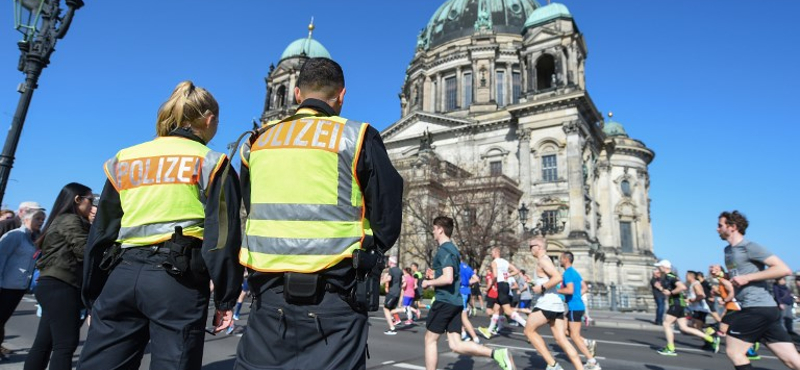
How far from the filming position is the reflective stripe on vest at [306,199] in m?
2.03

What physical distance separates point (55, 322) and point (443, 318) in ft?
12.4

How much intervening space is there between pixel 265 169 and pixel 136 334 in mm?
Result: 1246

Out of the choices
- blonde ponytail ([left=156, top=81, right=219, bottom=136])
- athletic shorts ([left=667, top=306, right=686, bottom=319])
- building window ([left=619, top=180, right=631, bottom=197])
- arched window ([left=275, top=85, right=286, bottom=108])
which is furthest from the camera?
arched window ([left=275, top=85, right=286, bottom=108])

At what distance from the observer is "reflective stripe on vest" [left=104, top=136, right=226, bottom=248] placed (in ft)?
8.45

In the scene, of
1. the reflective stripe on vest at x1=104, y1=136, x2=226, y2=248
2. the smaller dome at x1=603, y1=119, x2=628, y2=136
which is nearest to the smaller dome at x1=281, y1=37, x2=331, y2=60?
the smaller dome at x1=603, y1=119, x2=628, y2=136

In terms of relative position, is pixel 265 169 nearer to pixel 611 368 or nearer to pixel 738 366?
pixel 738 366

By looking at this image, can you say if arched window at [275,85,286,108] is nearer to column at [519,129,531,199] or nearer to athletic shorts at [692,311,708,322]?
column at [519,129,531,199]

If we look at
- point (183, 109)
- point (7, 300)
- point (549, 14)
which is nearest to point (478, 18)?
point (549, 14)

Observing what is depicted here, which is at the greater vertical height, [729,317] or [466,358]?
[729,317]

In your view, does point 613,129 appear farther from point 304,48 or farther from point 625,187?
point 304,48

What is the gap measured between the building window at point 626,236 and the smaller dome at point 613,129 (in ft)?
42.8

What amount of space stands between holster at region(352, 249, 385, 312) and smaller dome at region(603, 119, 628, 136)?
58493 millimetres

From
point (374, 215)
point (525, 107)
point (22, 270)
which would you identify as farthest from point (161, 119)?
point (525, 107)

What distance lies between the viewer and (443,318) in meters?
5.36
